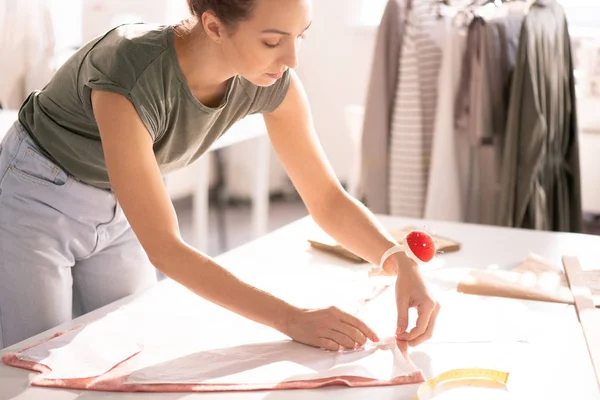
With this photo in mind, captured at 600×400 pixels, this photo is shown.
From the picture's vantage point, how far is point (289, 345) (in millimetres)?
1232

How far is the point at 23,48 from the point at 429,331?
2.34m

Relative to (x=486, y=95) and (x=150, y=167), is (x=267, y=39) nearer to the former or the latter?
(x=150, y=167)

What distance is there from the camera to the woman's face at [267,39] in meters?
1.21

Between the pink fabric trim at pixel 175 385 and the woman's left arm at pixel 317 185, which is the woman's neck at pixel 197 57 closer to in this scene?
the woman's left arm at pixel 317 185

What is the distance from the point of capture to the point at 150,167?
120cm

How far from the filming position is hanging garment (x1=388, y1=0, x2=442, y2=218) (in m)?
2.79

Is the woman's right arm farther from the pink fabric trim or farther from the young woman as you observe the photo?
the pink fabric trim

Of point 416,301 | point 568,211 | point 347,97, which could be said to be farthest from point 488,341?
point 347,97

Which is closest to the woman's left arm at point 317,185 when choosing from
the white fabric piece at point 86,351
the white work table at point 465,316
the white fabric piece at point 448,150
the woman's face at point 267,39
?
the white work table at point 465,316

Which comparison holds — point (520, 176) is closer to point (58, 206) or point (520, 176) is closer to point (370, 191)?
point (370, 191)

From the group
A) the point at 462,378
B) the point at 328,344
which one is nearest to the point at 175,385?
the point at 328,344

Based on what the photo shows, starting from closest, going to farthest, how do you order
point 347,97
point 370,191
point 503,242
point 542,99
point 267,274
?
point 267,274
point 503,242
point 542,99
point 370,191
point 347,97

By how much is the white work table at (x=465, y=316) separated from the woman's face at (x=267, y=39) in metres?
0.41

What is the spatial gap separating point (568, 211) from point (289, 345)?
187 cm
